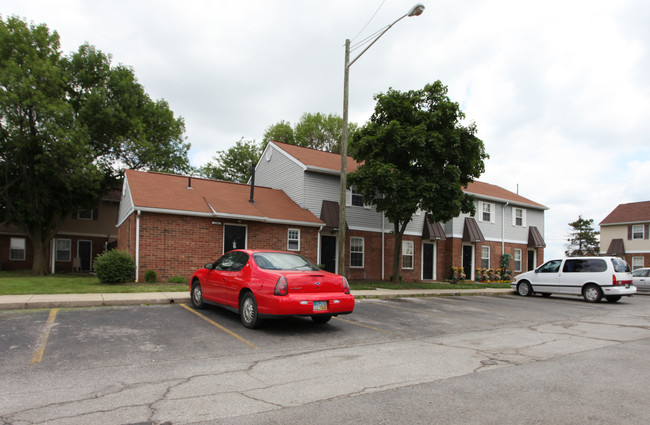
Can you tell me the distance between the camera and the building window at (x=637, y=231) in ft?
118

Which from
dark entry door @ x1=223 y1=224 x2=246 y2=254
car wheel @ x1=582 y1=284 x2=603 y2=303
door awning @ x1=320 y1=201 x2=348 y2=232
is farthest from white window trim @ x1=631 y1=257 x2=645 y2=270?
dark entry door @ x1=223 y1=224 x2=246 y2=254

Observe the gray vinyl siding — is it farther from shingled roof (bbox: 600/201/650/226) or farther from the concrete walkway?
shingled roof (bbox: 600/201/650/226)

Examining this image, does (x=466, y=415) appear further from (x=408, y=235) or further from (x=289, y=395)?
(x=408, y=235)

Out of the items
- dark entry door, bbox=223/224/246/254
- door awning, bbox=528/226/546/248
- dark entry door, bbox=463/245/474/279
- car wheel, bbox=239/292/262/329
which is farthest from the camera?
door awning, bbox=528/226/546/248

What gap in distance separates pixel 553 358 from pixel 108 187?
29.4m

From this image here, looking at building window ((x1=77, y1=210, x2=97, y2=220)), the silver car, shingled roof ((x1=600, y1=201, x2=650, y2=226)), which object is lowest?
the silver car

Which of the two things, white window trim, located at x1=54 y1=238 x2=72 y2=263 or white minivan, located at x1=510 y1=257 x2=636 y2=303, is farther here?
white window trim, located at x1=54 y1=238 x2=72 y2=263

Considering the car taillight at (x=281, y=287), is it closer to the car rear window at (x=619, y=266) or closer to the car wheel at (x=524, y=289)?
the car rear window at (x=619, y=266)

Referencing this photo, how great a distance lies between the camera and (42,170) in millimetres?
22984

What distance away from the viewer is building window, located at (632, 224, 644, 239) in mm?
36050

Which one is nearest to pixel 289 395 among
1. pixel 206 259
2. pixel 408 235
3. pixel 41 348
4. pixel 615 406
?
pixel 615 406

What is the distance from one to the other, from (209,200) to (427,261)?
1343 centimetres

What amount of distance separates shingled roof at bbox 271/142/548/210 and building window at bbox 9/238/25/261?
21.2 meters

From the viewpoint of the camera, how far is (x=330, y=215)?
68.7 ft
